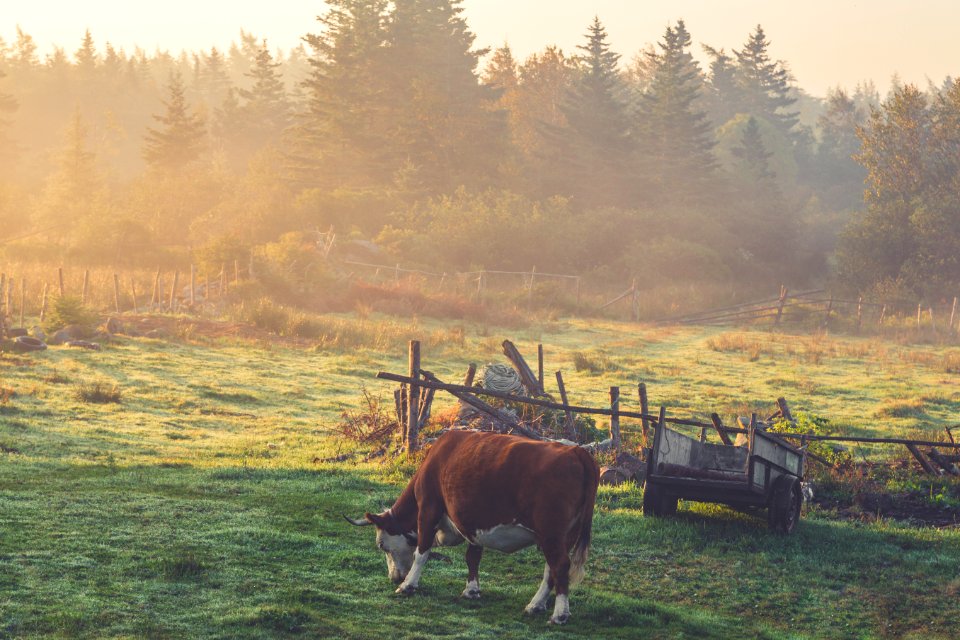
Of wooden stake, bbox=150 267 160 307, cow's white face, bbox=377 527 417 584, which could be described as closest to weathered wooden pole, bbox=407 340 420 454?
cow's white face, bbox=377 527 417 584

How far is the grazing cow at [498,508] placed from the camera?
9.52m

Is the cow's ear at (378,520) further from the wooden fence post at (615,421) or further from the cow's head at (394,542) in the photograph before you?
the wooden fence post at (615,421)

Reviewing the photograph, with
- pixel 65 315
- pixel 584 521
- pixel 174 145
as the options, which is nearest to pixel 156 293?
pixel 65 315

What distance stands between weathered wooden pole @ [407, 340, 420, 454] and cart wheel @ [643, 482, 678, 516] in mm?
5418

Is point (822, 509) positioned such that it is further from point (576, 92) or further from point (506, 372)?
point (576, 92)

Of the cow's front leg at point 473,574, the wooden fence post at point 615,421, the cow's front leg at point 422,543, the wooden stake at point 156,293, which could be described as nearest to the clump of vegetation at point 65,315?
the wooden stake at point 156,293

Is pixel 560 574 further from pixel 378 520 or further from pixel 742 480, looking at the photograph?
pixel 742 480

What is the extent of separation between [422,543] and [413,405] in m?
7.95

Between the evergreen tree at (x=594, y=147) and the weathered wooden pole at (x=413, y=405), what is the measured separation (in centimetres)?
6366

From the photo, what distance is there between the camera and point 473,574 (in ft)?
34.1

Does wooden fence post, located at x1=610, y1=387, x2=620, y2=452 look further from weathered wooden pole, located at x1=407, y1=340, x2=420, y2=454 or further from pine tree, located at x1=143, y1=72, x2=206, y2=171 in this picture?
pine tree, located at x1=143, y1=72, x2=206, y2=171

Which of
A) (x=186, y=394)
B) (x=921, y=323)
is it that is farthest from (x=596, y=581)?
(x=921, y=323)

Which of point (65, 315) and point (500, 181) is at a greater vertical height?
point (500, 181)

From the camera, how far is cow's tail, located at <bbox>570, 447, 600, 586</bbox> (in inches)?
380
